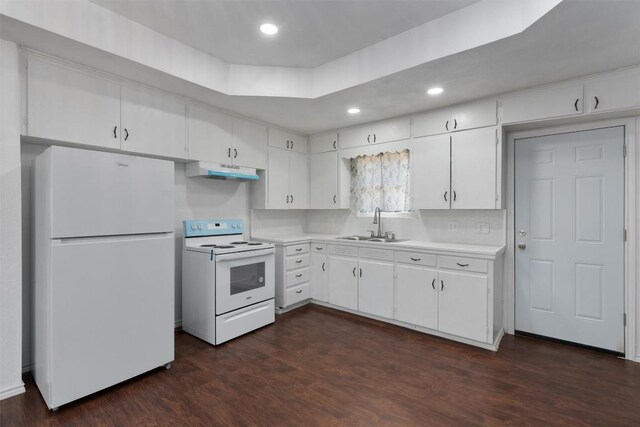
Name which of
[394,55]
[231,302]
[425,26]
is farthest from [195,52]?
[231,302]

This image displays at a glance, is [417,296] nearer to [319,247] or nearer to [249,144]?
[319,247]

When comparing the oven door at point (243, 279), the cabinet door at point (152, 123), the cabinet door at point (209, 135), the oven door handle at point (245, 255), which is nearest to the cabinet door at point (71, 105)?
the cabinet door at point (152, 123)

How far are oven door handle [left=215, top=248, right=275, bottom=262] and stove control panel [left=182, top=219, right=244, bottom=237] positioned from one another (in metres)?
0.63

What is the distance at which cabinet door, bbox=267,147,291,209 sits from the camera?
4.11 m

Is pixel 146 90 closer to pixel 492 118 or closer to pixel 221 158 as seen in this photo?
pixel 221 158

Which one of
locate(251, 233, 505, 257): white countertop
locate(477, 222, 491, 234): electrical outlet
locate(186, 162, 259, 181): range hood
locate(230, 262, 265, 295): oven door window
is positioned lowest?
locate(230, 262, 265, 295): oven door window

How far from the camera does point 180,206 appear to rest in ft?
11.3

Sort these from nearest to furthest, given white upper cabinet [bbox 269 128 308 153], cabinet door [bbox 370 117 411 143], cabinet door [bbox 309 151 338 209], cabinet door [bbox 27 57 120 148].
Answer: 1. cabinet door [bbox 27 57 120 148]
2. cabinet door [bbox 370 117 411 143]
3. white upper cabinet [bbox 269 128 308 153]
4. cabinet door [bbox 309 151 338 209]

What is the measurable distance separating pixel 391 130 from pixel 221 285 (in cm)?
265

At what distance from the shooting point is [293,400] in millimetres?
2131

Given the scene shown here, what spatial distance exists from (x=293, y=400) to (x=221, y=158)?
2554 millimetres

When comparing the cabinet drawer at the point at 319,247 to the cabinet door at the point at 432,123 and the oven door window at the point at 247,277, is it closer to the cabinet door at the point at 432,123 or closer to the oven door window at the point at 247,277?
the oven door window at the point at 247,277

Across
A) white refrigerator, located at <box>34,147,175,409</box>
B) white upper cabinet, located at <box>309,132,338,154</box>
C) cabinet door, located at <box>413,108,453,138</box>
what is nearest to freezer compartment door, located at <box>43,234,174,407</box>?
white refrigerator, located at <box>34,147,175,409</box>

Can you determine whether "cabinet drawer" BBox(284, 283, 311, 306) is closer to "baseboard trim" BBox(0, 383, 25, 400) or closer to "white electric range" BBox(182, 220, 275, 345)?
"white electric range" BBox(182, 220, 275, 345)
